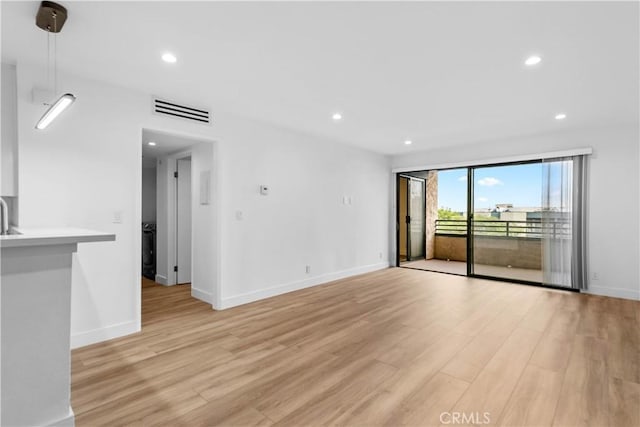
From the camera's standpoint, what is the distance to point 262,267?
4496 millimetres

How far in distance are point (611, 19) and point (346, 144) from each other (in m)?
4.13

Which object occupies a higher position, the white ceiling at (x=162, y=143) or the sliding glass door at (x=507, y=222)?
the white ceiling at (x=162, y=143)

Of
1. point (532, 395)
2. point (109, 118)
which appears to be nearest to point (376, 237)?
point (532, 395)

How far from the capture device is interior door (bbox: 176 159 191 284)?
17.5ft

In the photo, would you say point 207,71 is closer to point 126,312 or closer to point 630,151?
point 126,312

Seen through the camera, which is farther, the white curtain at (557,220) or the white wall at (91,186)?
the white curtain at (557,220)

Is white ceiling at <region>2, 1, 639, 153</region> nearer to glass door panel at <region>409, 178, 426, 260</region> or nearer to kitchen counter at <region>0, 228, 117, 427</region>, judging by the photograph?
kitchen counter at <region>0, 228, 117, 427</region>

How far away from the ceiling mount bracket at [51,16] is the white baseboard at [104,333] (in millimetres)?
2583

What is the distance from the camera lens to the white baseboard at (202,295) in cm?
426

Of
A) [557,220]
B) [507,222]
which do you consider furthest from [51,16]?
[507,222]

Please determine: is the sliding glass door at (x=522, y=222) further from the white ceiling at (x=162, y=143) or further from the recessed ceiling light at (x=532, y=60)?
the white ceiling at (x=162, y=143)
